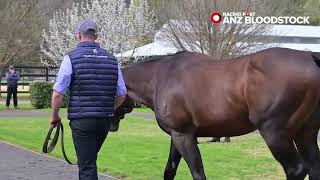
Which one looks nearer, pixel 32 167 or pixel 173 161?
pixel 173 161

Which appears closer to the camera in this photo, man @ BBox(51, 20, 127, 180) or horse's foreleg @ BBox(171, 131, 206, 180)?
man @ BBox(51, 20, 127, 180)

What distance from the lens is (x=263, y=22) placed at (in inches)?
965

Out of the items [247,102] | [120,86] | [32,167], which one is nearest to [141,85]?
[120,86]

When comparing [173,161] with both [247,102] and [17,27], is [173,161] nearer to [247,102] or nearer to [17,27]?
[247,102]

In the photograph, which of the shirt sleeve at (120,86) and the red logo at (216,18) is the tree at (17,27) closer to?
the red logo at (216,18)

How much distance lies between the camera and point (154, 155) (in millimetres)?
10844

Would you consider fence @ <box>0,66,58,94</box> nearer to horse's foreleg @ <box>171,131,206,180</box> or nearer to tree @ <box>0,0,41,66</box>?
tree @ <box>0,0,41,66</box>

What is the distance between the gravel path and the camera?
8631 mm

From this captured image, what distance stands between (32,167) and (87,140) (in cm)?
A: 422

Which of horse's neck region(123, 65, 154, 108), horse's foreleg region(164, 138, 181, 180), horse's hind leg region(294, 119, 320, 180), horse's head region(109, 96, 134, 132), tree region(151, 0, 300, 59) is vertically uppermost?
tree region(151, 0, 300, 59)

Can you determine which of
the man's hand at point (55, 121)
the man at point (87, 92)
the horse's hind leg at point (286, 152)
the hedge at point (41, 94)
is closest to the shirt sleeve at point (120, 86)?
the man at point (87, 92)

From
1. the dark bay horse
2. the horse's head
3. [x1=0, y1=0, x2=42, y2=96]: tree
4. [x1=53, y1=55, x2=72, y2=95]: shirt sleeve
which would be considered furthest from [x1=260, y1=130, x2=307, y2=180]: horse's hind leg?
[x1=0, y1=0, x2=42, y2=96]: tree

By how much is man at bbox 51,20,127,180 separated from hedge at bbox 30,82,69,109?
19458 mm

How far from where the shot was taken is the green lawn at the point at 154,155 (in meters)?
8.87
